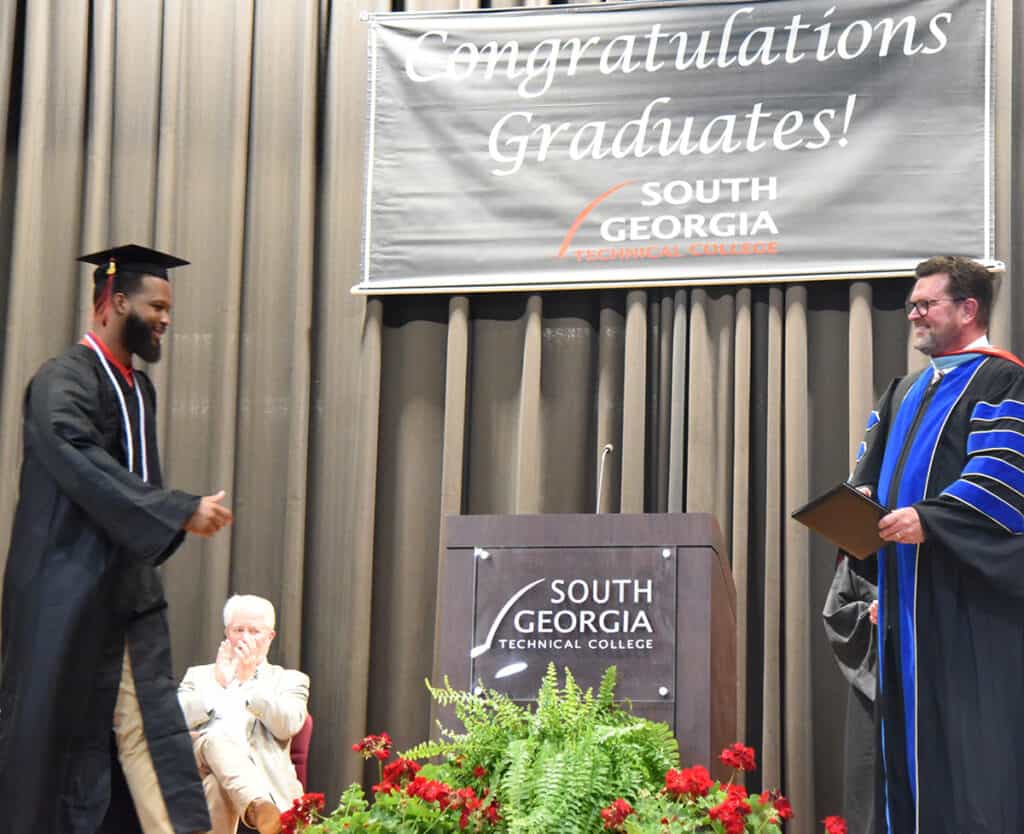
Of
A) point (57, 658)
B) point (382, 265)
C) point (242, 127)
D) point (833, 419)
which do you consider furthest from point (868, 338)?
point (57, 658)

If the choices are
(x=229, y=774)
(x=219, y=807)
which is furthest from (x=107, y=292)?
(x=219, y=807)

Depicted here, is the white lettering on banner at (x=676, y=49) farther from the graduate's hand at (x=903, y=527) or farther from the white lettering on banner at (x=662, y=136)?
the graduate's hand at (x=903, y=527)

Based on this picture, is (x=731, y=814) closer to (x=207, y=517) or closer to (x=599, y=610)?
(x=599, y=610)

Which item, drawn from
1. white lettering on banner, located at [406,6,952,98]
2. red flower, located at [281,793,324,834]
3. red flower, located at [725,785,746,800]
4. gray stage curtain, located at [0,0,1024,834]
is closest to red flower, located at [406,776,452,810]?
red flower, located at [281,793,324,834]

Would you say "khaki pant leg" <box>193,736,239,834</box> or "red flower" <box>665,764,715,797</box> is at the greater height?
"red flower" <box>665,764,715,797</box>

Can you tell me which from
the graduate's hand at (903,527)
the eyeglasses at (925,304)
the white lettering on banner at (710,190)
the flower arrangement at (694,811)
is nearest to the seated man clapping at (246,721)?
the flower arrangement at (694,811)

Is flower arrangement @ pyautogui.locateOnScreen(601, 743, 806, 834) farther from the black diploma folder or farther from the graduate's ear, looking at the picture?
the graduate's ear

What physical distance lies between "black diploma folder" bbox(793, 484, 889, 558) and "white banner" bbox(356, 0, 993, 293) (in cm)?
226

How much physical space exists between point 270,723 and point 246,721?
9 centimetres

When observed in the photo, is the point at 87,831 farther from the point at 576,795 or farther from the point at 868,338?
the point at 868,338

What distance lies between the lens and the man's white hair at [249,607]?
18.4 ft

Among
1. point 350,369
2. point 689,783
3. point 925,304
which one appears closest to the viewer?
point 689,783

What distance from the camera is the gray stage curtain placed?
586 cm

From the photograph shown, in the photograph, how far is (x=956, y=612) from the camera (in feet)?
12.7
